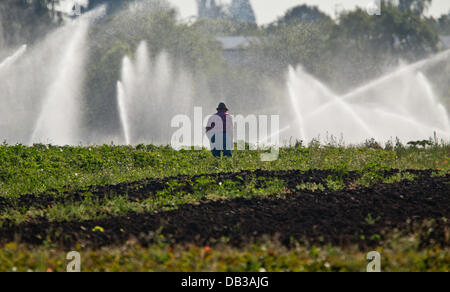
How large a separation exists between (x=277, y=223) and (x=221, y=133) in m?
8.90

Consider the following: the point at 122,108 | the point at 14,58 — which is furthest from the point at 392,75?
the point at 14,58

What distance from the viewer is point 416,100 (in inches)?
1647

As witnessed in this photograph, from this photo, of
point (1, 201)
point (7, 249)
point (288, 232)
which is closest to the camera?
point (7, 249)

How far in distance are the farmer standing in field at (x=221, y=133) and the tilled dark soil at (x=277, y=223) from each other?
6462 millimetres

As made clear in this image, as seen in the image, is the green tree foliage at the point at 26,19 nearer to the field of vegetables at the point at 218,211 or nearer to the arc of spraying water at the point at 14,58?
the arc of spraying water at the point at 14,58

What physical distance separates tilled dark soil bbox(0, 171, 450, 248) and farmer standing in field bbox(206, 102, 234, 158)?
6462mm

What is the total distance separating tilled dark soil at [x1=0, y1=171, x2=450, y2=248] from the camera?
691cm

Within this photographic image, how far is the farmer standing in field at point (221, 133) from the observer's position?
16.3 meters

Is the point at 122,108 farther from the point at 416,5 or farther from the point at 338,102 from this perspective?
the point at 416,5

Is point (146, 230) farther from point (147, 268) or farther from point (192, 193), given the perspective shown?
point (192, 193)

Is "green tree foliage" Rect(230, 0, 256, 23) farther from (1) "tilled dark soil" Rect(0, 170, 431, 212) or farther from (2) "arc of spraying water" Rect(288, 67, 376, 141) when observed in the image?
(1) "tilled dark soil" Rect(0, 170, 431, 212)

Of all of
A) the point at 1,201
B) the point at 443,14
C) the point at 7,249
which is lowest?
the point at 7,249
